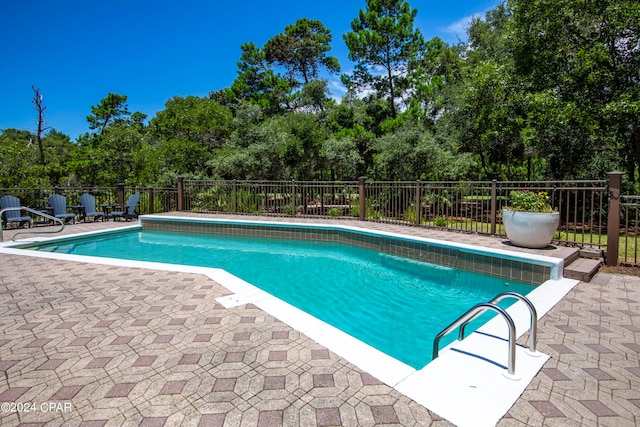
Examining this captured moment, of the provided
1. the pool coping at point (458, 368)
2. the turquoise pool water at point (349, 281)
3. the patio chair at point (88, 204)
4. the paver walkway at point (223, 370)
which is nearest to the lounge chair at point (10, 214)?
the patio chair at point (88, 204)

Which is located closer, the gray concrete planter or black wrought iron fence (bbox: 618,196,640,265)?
black wrought iron fence (bbox: 618,196,640,265)

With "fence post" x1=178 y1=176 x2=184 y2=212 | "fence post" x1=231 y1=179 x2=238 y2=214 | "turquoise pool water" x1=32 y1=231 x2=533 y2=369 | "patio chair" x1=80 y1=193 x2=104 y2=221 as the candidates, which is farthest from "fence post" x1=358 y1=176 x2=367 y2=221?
"patio chair" x1=80 y1=193 x2=104 y2=221

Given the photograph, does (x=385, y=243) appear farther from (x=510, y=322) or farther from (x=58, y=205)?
(x=58, y=205)

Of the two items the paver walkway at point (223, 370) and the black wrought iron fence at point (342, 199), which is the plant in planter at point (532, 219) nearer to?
the paver walkway at point (223, 370)

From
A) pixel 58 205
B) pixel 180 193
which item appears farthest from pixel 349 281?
pixel 58 205

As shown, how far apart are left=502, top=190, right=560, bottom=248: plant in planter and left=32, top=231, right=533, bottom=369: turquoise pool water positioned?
1.06m

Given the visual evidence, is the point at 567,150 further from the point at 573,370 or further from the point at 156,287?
the point at 156,287

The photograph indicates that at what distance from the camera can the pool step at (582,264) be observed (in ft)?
15.5

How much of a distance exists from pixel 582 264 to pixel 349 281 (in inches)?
143

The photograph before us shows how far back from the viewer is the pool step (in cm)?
473

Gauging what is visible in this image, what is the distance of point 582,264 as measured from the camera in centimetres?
516

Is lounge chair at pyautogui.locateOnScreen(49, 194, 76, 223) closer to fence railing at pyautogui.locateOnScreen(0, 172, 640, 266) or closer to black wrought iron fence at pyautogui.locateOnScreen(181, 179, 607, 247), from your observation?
fence railing at pyautogui.locateOnScreen(0, 172, 640, 266)

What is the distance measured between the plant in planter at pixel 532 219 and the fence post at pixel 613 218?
72 centimetres

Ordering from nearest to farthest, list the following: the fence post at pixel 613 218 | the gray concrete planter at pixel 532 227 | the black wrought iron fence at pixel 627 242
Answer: the black wrought iron fence at pixel 627 242
the fence post at pixel 613 218
the gray concrete planter at pixel 532 227
